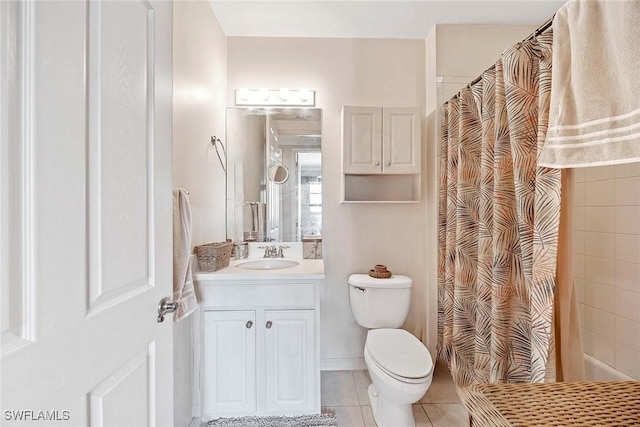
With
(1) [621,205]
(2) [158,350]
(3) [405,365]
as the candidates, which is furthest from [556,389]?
(1) [621,205]

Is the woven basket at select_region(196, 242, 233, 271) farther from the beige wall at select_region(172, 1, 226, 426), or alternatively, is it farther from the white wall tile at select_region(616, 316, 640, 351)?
the white wall tile at select_region(616, 316, 640, 351)

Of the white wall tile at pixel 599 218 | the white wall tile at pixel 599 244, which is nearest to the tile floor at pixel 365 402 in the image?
the white wall tile at pixel 599 244

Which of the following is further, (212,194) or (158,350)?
(212,194)

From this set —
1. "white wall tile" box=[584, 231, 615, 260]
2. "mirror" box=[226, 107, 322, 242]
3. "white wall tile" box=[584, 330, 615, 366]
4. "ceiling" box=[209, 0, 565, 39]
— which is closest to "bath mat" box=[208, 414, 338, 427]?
"mirror" box=[226, 107, 322, 242]

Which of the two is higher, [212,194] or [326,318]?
[212,194]

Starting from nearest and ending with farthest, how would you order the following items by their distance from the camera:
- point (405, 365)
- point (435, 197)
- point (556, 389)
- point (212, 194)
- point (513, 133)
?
point (556, 389) < point (513, 133) < point (405, 365) < point (212, 194) < point (435, 197)

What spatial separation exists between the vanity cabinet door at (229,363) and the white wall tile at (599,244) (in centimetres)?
197

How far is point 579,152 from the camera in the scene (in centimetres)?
98

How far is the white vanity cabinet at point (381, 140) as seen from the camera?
7.72 ft

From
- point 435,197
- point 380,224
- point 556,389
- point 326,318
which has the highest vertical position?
point 435,197

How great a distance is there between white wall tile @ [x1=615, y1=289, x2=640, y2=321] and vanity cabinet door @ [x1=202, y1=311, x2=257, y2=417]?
6.43 ft

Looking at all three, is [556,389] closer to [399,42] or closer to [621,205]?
[621,205]

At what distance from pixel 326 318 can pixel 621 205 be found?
192 cm

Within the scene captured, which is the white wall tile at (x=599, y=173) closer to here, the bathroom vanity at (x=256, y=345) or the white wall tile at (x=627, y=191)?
the white wall tile at (x=627, y=191)
